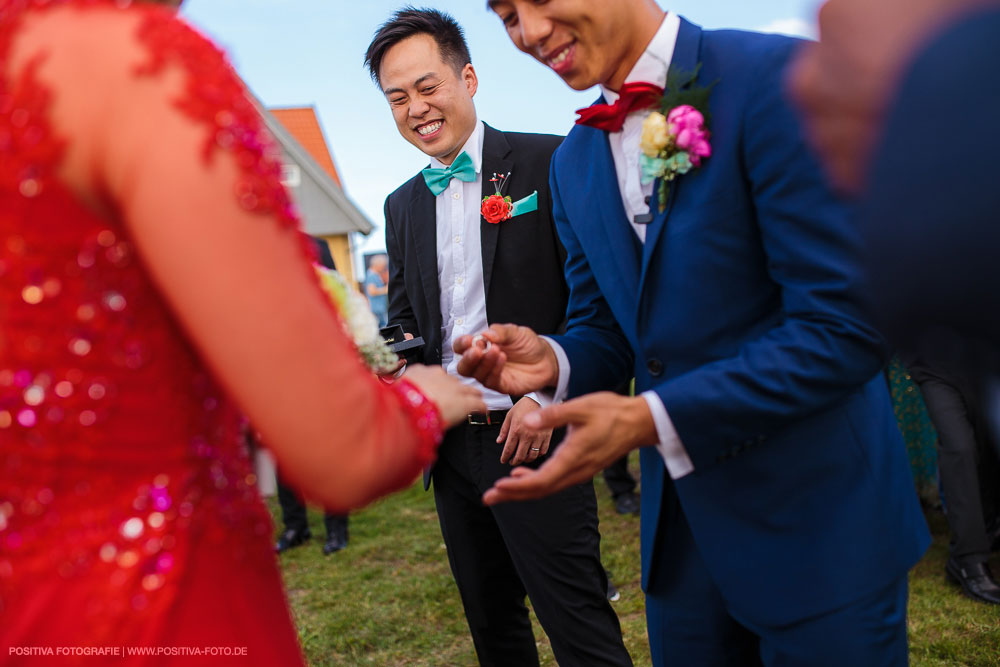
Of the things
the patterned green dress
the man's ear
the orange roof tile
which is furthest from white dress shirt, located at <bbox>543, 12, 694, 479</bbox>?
the orange roof tile

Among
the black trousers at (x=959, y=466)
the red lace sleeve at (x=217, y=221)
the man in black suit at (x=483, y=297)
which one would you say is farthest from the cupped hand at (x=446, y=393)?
the black trousers at (x=959, y=466)

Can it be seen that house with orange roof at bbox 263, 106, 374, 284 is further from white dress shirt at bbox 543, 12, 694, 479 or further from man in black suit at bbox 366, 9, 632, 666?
white dress shirt at bbox 543, 12, 694, 479

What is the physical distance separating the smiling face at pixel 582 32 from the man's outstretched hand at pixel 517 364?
64 cm

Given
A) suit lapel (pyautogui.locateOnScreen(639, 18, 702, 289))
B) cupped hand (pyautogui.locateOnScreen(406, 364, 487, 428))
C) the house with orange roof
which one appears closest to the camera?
cupped hand (pyautogui.locateOnScreen(406, 364, 487, 428))

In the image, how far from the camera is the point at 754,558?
1.77 m

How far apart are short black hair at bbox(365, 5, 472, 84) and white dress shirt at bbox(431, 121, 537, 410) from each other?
0.47m

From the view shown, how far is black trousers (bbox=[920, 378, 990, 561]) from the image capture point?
4.26 m

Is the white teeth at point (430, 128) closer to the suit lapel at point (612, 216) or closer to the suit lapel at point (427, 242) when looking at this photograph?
the suit lapel at point (427, 242)

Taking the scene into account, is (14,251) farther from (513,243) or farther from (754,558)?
(513,243)

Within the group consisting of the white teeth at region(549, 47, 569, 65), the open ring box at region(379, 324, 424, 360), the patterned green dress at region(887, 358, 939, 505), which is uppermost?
the white teeth at region(549, 47, 569, 65)

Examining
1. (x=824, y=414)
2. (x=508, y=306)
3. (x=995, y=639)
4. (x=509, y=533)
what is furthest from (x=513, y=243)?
(x=995, y=639)

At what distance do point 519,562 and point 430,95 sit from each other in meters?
2.05

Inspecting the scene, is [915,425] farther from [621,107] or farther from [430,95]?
[621,107]

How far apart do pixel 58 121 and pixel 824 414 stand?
1.55m
